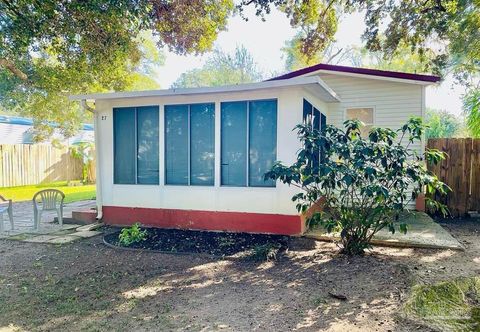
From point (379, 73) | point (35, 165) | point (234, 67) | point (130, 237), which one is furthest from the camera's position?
point (234, 67)

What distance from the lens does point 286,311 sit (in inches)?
127

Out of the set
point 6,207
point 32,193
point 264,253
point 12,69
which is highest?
point 12,69

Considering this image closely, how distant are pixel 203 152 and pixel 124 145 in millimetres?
1810

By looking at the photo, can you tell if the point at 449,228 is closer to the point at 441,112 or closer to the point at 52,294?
the point at 52,294

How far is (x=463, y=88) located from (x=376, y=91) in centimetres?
963

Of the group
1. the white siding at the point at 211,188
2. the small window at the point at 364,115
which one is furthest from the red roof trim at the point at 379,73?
the white siding at the point at 211,188

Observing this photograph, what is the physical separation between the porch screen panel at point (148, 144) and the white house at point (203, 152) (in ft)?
0.07

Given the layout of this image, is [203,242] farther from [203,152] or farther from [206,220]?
[203,152]

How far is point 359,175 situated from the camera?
4.35m

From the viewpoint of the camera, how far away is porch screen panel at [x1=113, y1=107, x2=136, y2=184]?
685 centimetres

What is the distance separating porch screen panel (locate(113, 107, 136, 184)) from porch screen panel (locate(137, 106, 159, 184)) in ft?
0.50

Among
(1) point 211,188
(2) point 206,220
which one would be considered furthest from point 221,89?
(2) point 206,220

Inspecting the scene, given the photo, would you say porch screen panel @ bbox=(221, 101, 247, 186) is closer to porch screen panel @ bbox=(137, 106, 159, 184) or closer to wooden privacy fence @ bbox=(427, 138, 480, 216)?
porch screen panel @ bbox=(137, 106, 159, 184)

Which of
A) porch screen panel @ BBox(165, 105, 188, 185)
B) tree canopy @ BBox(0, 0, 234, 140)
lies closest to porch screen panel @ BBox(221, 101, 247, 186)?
porch screen panel @ BBox(165, 105, 188, 185)
